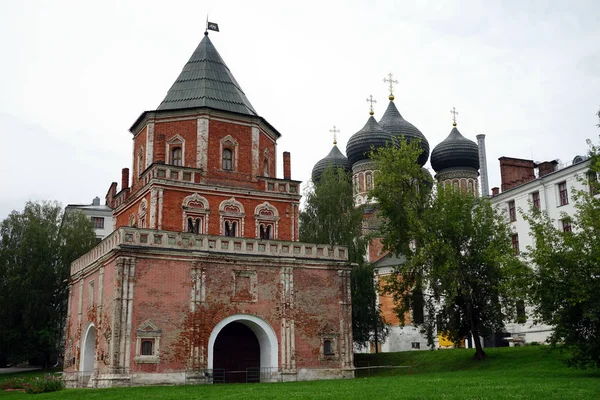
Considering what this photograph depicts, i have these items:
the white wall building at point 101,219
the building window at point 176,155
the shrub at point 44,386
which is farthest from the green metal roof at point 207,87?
the white wall building at point 101,219

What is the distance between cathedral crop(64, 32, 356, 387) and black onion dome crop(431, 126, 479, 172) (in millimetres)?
25792

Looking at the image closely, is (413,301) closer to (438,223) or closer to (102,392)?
(438,223)

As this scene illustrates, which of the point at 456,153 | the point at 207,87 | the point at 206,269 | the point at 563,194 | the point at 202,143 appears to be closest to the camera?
the point at 206,269

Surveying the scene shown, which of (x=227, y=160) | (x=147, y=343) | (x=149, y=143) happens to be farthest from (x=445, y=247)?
(x=149, y=143)

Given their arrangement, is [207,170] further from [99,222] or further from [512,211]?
[99,222]

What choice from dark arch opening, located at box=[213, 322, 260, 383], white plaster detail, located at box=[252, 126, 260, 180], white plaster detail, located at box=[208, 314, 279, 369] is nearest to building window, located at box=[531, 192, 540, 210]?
white plaster detail, located at box=[252, 126, 260, 180]

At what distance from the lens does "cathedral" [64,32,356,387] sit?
26594 mm

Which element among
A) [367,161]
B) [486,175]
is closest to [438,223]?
[367,161]

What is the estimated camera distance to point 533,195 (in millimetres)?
38062

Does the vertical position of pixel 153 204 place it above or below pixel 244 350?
above

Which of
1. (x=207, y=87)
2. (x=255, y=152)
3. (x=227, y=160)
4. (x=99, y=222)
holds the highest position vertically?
(x=207, y=87)

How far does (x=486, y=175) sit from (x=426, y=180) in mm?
25836

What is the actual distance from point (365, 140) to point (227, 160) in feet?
73.8

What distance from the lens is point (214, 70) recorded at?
34781mm
